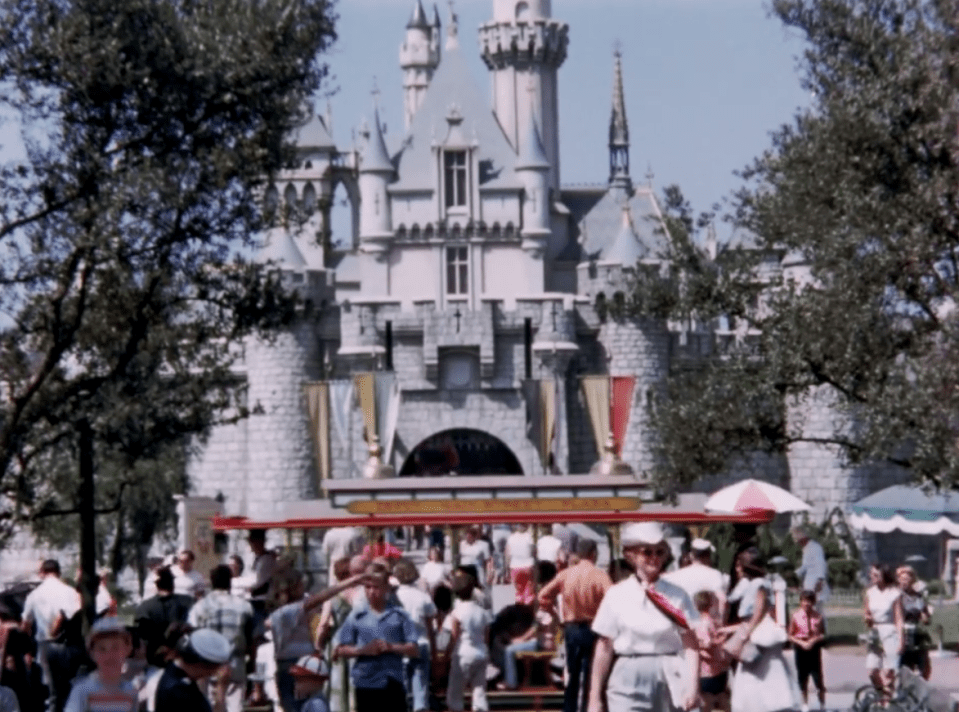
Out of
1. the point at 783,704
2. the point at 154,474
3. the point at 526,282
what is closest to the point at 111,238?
the point at 783,704

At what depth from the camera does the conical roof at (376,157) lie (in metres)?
86.1

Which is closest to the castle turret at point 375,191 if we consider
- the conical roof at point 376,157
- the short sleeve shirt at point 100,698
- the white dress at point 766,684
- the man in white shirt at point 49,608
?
the conical roof at point 376,157

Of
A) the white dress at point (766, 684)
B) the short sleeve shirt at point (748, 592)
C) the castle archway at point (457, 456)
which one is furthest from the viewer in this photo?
the castle archway at point (457, 456)

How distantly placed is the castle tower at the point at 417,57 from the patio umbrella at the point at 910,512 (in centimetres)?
6586

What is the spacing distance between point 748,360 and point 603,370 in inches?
1833

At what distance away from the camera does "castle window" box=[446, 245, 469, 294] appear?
84875 millimetres

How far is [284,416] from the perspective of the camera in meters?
75.4

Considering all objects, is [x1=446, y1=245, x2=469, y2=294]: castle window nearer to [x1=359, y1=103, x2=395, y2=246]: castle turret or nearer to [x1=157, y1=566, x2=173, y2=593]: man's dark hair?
[x1=359, y1=103, x2=395, y2=246]: castle turret

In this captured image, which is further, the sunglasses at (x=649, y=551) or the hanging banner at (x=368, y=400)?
the hanging banner at (x=368, y=400)

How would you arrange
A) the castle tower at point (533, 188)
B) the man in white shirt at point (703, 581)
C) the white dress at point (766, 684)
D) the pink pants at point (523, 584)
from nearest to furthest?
the white dress at point (766, 684) < the man in white shirt at point (703, 581) < the pink pants at point (523, 584) < the castle tower at point (533, 188)

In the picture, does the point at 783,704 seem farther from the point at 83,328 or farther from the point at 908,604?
the point at 83,328

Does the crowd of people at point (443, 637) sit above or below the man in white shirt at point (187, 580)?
below

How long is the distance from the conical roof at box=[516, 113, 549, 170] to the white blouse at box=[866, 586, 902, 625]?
65.8m

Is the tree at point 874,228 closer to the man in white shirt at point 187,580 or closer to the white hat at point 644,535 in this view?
the man in white shirt at point 187,580
